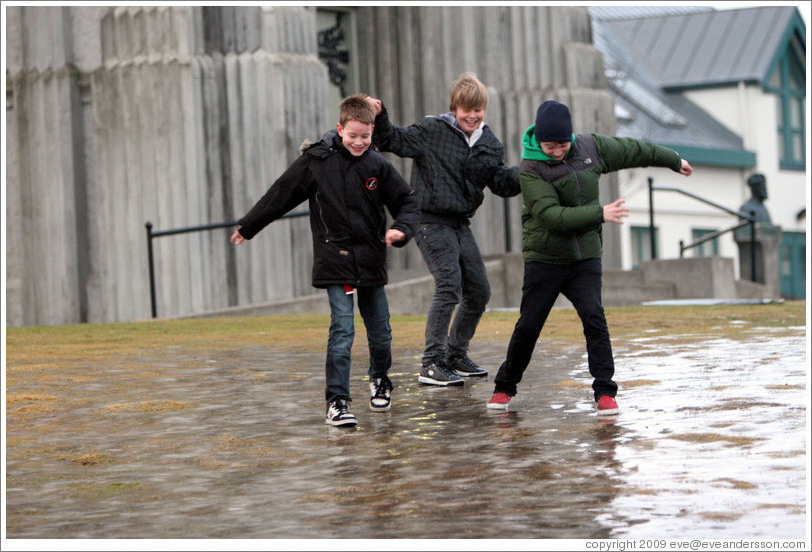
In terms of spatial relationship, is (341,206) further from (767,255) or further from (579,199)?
(767,255)

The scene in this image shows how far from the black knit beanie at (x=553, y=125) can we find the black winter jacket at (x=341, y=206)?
2.70 ft

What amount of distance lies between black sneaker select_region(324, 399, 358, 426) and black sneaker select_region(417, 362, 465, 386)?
149 cm

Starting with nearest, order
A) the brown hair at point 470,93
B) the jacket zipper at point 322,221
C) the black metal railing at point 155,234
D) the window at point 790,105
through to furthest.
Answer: the jacket zipper at point 322,221, the brown hair at point 470,93, the black metal railing at point 155,234, the window at point 790,105

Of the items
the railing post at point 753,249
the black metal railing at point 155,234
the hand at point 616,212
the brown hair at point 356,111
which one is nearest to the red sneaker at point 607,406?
the hand at point 616,212

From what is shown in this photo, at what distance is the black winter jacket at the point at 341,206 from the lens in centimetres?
736

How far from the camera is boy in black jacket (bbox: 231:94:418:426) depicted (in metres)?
7.36

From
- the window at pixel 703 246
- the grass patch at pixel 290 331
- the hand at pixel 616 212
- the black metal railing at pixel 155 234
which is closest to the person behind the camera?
the hand at pixel 616 212

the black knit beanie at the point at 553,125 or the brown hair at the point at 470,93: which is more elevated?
the brown hair at the point at 470,93

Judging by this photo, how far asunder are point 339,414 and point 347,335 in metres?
0.48

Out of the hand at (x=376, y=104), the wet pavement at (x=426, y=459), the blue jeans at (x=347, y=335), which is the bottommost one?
the wet pavement at (x=426, y=459)

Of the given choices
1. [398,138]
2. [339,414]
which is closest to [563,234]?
[339,414]

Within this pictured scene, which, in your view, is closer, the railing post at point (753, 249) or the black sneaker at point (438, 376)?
the black sneaker at point (438, 376)

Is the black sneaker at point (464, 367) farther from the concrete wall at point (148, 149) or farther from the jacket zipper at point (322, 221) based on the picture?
the concrete wall at point (148, 149)

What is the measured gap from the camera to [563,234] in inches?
286
